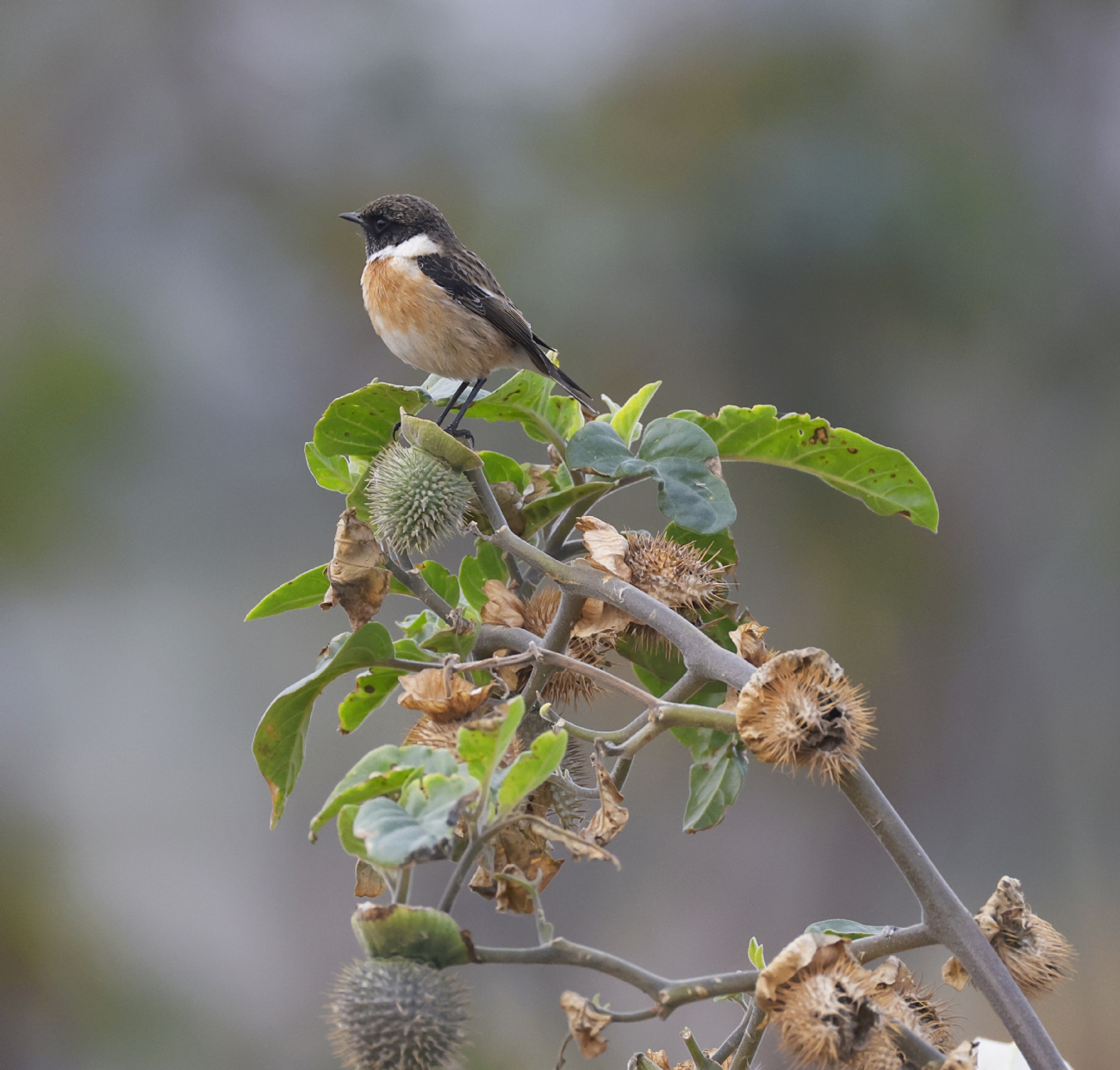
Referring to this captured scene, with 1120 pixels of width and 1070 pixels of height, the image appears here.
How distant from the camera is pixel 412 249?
1.08 meters

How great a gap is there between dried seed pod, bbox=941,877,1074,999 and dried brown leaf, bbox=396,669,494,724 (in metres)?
0.31

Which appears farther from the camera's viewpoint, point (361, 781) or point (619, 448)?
point (619, 448)

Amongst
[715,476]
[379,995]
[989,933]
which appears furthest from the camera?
[715,476]

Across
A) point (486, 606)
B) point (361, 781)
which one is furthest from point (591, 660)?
point (361, 781)

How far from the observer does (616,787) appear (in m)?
0.61

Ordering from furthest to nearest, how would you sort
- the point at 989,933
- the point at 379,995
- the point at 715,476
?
the point at 715,476
the point at 989,933
the point at 379,995

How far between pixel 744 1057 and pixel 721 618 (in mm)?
273

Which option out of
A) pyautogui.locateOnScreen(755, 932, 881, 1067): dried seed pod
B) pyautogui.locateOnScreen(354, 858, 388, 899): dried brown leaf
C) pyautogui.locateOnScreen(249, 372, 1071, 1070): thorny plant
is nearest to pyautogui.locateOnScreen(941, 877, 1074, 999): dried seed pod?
pyautogui.locateOnScreen(249, 372, 1071, 1070): thorny plant

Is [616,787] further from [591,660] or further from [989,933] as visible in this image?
[989,933]

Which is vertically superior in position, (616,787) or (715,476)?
(715,476)

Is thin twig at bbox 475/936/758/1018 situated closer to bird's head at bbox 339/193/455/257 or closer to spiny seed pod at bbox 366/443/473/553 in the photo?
spiny seed pod at bbox 366/443/473/553

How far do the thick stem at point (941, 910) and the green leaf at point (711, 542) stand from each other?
0.24 metres

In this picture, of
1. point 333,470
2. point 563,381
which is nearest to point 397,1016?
point 333,470

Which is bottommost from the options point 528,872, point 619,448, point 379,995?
point 379,995
